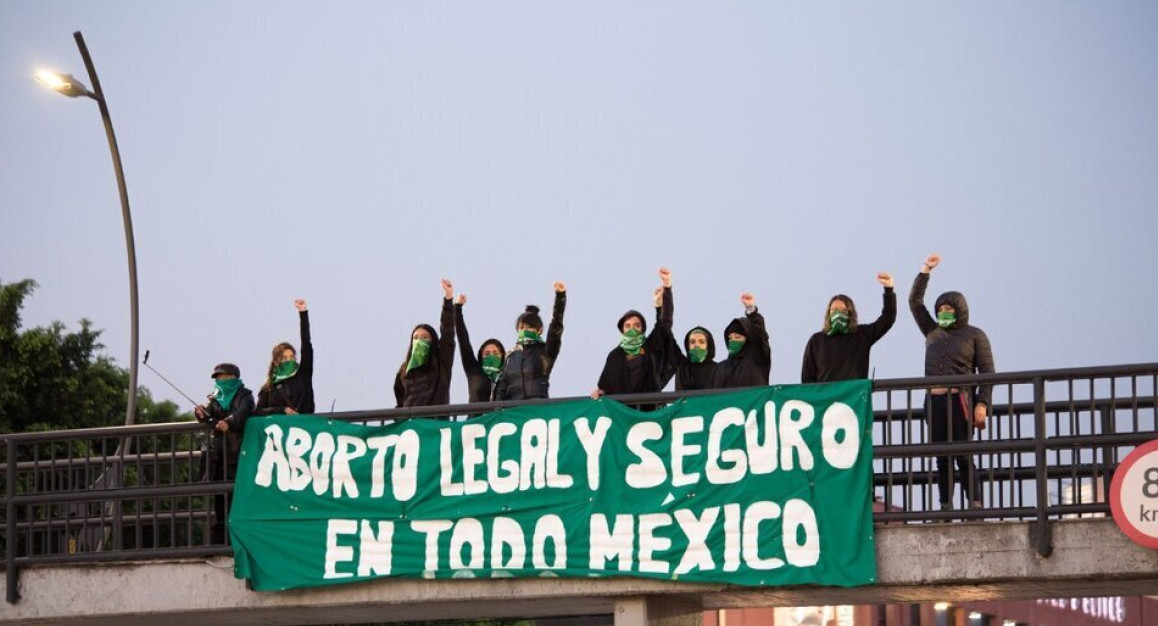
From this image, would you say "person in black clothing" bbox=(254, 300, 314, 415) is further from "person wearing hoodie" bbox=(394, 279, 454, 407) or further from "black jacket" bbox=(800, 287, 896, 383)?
"black jacket" bbox=(800, 287, 896, 383)

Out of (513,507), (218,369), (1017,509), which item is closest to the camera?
(1017,509)

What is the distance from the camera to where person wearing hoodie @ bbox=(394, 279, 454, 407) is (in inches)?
648

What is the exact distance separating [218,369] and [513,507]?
3.13 meters

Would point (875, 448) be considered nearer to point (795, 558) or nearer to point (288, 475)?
point (795, 558)

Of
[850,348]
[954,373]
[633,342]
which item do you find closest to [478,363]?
[633,342]

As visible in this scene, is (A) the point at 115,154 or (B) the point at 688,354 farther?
(A) the point at 115,154

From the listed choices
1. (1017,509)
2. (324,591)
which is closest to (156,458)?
(324,591)

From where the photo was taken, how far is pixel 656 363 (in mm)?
16062

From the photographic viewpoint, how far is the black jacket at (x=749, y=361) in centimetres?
1568

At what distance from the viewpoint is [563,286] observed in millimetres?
16281

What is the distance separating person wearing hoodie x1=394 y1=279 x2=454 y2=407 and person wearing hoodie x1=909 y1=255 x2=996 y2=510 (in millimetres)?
4144

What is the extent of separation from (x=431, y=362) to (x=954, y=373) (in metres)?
4.67

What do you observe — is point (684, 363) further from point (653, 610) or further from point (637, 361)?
point (653, 610)

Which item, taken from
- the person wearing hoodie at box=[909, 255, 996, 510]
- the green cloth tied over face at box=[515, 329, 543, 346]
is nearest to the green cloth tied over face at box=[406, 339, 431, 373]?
the green cloth tied over face at box=[515, 329, 543, 346]
